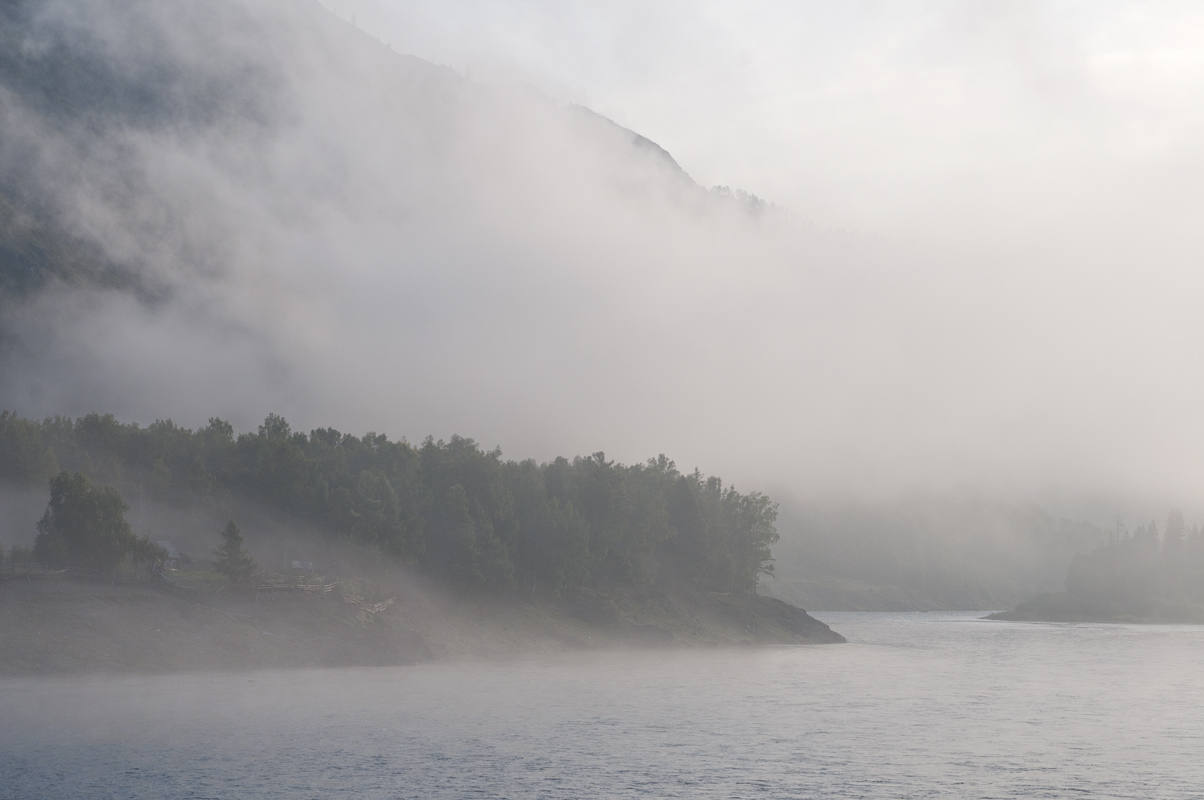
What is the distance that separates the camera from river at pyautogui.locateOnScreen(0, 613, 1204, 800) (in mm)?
63219

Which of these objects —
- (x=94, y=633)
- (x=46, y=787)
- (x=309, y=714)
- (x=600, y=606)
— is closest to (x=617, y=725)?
(x=309, y=714)

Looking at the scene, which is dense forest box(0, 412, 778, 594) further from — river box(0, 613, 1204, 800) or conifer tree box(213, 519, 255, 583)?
river box(0, 613, 1204, 800)

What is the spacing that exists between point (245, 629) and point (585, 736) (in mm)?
60356

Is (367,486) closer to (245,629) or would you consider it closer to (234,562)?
(234,562)

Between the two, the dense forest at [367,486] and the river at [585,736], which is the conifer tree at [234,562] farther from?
the dense forest at [367,486]

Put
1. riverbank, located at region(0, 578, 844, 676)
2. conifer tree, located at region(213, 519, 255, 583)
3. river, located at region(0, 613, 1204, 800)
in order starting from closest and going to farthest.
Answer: river, located at region(0, 613, 1204, 800) < riverbank, located at region(0, 578, 844, 676) < conifer tree, located at region(213, 519, 255, 583)

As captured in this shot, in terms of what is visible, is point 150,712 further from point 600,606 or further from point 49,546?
point 600,606

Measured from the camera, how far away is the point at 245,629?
126062 millimetres

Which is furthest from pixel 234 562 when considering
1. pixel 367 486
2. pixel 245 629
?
pixel 367 486

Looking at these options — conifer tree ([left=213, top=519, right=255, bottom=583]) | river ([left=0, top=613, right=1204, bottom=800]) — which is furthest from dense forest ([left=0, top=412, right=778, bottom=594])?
river ([left=0, top=613, right=1204, bottom=800])

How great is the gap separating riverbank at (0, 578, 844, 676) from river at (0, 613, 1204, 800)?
223 inches

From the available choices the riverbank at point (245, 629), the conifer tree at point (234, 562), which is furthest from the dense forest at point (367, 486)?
the conifer tree at point (234, 562)

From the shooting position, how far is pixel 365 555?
6196 inches

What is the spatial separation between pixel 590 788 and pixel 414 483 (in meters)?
119
